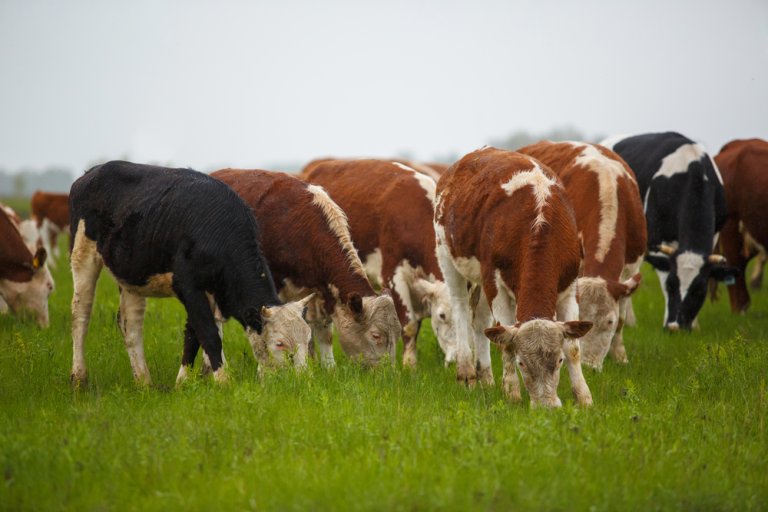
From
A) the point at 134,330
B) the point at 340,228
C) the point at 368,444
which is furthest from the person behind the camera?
the point at 340,228

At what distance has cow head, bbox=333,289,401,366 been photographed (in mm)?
9406

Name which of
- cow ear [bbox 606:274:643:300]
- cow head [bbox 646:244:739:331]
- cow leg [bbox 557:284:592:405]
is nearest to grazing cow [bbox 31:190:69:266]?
cow head [bbox 646:244:739:331]

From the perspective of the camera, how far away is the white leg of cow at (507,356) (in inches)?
314

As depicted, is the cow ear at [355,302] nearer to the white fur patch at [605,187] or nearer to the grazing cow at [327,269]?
the grazing cow at [327,269]

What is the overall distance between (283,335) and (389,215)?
372cm

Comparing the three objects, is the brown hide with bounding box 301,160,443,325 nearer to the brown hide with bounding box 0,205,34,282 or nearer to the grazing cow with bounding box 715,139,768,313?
the brown hide with bounding box 0,205,34,282

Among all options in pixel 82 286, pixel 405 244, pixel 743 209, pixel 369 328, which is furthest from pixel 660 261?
pixel 82 286

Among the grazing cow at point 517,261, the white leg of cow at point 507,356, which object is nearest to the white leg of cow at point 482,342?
the grazing cow at point 517,261

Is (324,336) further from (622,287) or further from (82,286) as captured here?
(622,287)

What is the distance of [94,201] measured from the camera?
866 cm

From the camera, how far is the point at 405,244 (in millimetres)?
11086

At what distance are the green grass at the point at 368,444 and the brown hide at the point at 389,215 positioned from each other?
95.1 inches

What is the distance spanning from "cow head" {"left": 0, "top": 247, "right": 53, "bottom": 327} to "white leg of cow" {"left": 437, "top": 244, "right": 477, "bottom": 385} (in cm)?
631

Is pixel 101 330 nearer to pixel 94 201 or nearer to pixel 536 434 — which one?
pixel 94 201
